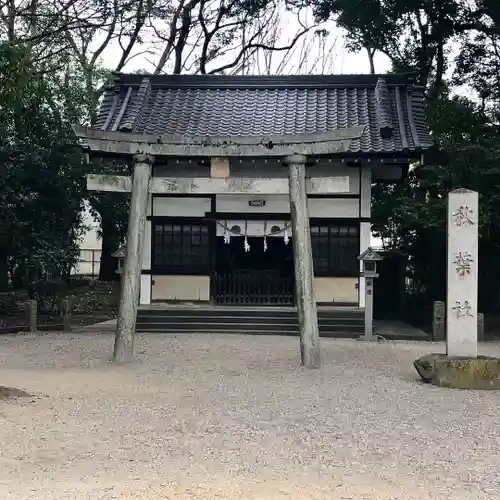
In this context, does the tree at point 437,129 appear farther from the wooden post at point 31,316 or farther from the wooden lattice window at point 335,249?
the wooden post at point 31,316

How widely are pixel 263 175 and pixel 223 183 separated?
544 centimetres

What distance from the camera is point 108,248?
2519 centimetres

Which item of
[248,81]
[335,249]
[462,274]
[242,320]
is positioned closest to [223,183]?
[462,274]

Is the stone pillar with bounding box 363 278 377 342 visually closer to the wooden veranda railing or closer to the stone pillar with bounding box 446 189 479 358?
the wooden veranda railing

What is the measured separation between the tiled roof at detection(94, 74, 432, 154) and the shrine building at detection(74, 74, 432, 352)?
0.03 m

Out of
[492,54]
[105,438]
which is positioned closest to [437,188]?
[492,54]

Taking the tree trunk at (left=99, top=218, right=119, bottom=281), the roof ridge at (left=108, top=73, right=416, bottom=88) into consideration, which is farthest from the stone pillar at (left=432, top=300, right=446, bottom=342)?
the tree trunk at (left=99, top=218, right=119, bottom=281)

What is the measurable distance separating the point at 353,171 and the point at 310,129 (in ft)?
4.96

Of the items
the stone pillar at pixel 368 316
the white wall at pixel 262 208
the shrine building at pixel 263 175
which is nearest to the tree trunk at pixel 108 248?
the shrine building at pixel 263 175

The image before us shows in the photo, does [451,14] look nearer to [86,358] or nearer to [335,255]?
[335,255]

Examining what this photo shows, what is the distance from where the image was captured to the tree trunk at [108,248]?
23578mm

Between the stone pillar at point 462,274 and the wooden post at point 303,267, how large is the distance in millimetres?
2114

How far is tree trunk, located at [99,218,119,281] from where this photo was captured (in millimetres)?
23578

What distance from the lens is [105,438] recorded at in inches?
231
